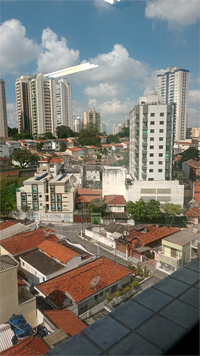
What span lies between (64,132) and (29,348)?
14544mm

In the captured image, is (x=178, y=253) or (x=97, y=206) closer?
(x=178, y=253)

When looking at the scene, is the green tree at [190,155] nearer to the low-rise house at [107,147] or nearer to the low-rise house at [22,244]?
the low-rise house at [107,147]

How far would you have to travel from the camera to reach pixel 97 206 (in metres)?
7.21

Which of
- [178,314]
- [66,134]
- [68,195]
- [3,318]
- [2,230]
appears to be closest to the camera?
[178,314]

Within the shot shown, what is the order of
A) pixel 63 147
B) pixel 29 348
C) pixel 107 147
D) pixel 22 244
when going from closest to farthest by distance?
1. pixel 29 348
2. pixel 22 244
3. pixel 107 147
4. pixel 63 147

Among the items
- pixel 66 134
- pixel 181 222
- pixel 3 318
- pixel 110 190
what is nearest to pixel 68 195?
pixel 110 190

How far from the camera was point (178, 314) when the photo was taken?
0.61m

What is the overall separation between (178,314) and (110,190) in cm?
756

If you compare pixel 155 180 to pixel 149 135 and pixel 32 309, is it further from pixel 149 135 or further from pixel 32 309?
→ pixel 32 309

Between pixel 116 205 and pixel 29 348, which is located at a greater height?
pixel 29 348

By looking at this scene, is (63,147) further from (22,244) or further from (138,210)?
(22,244)

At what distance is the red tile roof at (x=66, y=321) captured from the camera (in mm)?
1712

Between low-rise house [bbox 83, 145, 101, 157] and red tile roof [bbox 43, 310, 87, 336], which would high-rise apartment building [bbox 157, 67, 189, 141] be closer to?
low-rise house [bbox 83, 145, 101, 157]

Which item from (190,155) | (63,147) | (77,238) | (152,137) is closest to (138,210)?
(77,238)
